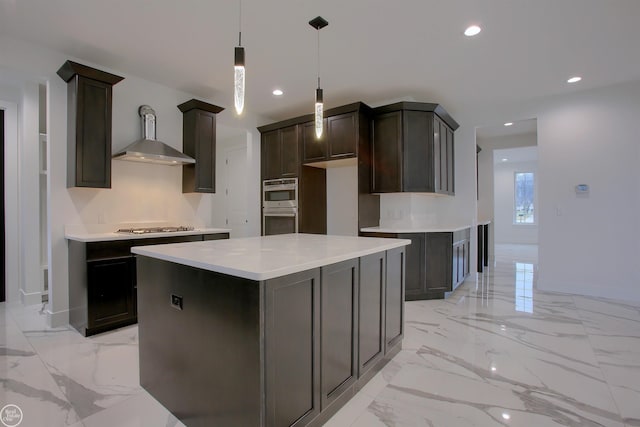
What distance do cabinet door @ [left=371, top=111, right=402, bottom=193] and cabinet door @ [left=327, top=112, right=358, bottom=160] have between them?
1.11ft

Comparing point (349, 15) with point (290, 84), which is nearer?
point (349, 15)

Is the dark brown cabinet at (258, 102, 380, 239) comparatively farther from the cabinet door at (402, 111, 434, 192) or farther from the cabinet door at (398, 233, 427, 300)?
the cabinet door at (398, 233, 427, 300)

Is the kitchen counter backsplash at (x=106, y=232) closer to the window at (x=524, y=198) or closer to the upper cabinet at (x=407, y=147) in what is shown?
the upper cabinet at (x=407, y=147)

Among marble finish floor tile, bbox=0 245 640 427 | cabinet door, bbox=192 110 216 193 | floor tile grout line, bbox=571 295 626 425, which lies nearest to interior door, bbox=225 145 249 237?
cabinet door, bbox=192 110 216 193

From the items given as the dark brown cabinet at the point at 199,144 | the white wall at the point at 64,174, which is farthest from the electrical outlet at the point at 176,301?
the dark brown cabinet at the point at 199,144

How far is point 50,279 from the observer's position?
304 cm

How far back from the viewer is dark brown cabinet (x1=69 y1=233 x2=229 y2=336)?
284 cm

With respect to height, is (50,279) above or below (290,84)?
below

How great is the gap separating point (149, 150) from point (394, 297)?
2828 mm

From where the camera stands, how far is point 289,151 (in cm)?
477

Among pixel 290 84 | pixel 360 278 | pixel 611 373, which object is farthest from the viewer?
pixel 290 84

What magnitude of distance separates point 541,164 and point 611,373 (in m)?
3.08

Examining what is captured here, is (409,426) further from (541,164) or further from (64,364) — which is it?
(541,164)

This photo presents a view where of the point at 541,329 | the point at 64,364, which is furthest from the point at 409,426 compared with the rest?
the point at 64,364
